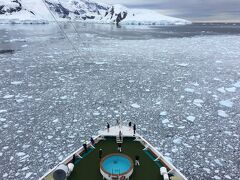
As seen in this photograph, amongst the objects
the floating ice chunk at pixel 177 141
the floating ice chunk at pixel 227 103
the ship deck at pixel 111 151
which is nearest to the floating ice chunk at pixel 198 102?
the floating ice chunk at pixel 227 103

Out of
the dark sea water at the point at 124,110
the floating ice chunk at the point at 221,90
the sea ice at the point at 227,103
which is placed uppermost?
the sea ice at the point at 227,103

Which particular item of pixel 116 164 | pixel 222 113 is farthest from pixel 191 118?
pixel 116 164

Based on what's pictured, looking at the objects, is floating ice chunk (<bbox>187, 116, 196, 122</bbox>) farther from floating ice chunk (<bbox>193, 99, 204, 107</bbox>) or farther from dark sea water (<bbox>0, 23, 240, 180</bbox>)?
floating ice chunk (<bbox>193, 99, 204, 107</bbox>)

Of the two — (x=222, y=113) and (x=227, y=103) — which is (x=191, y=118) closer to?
(x=222, y=113)

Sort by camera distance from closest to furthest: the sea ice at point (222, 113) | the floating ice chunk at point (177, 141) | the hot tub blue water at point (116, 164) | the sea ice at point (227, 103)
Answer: the hot tub blue water at point (116, 164), the floating ice chunk at point (177, 141), the sea ice at point (222, 113), the sea ice at point (227, 103)

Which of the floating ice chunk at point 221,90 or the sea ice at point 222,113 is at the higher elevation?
the floating ice chunk at point 221,90

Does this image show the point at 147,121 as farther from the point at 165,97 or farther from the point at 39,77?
the point at 39,77

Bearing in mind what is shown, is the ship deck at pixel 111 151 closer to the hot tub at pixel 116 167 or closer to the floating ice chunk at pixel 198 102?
the hot tub at pixel 116 167

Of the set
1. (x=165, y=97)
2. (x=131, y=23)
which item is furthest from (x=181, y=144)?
(x=131, y=23)
